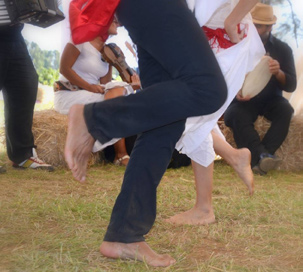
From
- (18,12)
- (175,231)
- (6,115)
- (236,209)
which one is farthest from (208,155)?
(6,115)

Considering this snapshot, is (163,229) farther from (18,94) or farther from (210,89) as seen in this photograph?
(18,94)

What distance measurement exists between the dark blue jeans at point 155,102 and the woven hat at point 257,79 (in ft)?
7.01

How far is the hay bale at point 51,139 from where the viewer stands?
144 inches

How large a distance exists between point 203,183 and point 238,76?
16.9 inches

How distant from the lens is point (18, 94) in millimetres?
3236

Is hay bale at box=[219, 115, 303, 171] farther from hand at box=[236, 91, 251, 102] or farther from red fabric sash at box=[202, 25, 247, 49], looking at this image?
red fabric sash at box=[202, 25, 247, 49]

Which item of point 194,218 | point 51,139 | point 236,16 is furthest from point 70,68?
point 236,16

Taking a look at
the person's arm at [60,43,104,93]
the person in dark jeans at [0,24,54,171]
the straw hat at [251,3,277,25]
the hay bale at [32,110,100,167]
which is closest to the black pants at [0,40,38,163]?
the person in dark jeans at [0,24,54,171]

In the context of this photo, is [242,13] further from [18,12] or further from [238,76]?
[18,12]

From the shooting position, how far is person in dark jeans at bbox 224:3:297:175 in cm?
350

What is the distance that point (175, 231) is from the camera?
68.4 inches

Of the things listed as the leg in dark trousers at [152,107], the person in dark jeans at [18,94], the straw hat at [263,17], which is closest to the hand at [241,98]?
the straw hat at [263,17]

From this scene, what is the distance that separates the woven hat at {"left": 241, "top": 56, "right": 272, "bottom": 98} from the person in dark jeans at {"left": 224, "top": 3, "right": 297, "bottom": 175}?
6cm

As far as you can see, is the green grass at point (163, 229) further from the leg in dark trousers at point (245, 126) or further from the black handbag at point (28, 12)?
the black handbag at point (28, 12)
